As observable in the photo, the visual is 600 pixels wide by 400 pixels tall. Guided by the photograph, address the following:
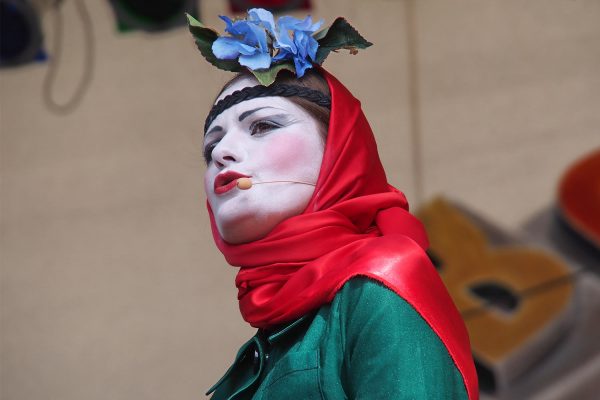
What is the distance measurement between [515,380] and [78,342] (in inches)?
59.8

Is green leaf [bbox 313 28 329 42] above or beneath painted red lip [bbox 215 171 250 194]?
above

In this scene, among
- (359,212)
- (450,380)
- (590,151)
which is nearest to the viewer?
(450,380)

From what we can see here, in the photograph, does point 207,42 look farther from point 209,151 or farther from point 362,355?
point 362,355

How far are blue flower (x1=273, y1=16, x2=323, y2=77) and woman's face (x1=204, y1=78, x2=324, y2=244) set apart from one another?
0.22 feet

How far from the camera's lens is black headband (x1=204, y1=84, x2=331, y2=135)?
1.56 metres

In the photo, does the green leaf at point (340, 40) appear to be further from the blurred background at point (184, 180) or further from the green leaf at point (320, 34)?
the blurred background at point (184, 180)

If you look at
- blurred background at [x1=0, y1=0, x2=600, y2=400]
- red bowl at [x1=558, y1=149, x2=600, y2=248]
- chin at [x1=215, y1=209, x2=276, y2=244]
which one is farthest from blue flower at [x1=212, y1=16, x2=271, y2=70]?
red bowl at [x1=558, y1=149, x2=600, y2=248]

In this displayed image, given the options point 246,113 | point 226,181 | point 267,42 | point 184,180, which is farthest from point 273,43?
point 184,180

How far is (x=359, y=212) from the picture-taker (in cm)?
151

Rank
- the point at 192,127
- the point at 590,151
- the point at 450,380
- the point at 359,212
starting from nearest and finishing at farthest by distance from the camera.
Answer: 1. the point at 450,380
2. the point at 359,212
3. the point at 192,127
4. the point at 590,151

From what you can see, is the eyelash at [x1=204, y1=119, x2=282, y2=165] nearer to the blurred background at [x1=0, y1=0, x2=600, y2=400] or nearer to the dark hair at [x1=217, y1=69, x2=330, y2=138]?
the dark hair at [x1=217, y1=69, x2=330, y2=138]

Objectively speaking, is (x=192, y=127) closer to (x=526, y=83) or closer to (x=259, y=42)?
Result: (x=526, y=83)

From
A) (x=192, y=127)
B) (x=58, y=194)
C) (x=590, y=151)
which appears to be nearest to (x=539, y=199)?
(x=590, y=151)

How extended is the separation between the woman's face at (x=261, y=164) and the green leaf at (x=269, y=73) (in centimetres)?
3
